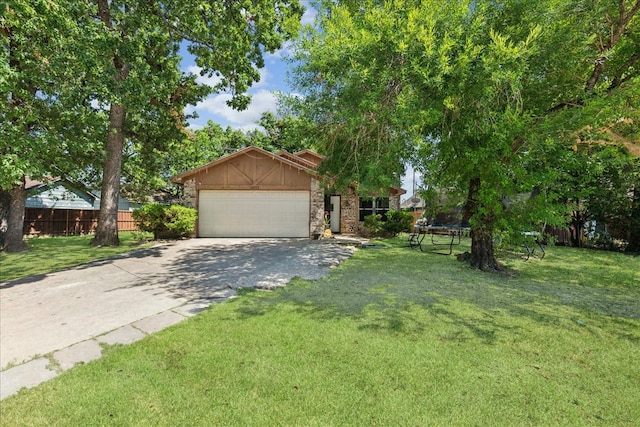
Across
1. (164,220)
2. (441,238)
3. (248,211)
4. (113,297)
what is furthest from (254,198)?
(113,297)

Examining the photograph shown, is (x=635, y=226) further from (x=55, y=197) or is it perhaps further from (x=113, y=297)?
(x=55, y=197)

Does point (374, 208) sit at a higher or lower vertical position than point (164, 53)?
lower

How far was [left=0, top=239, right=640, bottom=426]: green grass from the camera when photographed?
2.59m

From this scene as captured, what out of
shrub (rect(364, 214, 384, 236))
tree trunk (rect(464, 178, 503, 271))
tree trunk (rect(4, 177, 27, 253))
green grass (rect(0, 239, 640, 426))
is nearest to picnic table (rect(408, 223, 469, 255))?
shrub (rect(364, 214, 384, 236))

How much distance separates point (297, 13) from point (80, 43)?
815cm

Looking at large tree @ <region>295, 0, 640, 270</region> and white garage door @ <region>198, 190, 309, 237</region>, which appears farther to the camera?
white garage door @ <region>198, 190, 309, 237</region>

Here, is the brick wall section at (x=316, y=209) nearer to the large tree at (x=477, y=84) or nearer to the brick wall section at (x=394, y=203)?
the brick wall section at (x=394, y=203)

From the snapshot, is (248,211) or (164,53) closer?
(164,53)

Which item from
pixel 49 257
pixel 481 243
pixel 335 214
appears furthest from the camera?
pixel 335 214

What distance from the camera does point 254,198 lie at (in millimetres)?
16062

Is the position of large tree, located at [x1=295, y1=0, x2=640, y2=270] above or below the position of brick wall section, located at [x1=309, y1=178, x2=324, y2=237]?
above

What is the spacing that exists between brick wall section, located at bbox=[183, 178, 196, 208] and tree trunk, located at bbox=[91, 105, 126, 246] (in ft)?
12.0

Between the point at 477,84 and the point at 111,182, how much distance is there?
42.4ft

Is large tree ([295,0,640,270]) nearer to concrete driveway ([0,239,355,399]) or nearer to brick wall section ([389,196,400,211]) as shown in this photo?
concrete driveway ([0,239,355,399])
